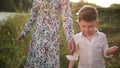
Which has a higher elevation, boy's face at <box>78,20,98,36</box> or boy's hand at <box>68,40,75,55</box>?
boy's face at <box>78,20,98,36</box>

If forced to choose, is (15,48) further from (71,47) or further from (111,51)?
(111,51)

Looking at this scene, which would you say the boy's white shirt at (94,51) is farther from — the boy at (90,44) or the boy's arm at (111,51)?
the boy's arm at (111,51)

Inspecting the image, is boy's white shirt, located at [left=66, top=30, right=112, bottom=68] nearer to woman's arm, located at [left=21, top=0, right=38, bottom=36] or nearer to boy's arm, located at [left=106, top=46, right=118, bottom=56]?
boy's arm, located at [left=106, top=46, right=118, bottom=56]

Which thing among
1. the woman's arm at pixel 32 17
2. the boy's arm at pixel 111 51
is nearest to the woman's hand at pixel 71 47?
the boy's arm at pixel 111 51

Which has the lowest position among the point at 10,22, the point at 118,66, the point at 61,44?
the point at 118,66

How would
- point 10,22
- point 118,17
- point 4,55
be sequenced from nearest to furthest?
1. point 4,55
2. point 10,22
3. point 118,17

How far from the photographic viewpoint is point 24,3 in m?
17.2

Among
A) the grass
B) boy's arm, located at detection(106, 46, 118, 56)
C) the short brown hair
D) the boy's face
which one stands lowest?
the grass

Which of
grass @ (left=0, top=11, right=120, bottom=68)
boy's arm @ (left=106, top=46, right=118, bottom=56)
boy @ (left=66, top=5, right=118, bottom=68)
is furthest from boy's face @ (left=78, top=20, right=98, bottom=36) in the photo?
grass @ (left=0, top=11, right=120, bottom=68)

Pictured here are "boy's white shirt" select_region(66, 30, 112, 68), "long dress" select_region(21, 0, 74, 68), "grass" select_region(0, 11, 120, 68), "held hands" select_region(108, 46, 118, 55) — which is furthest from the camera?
"grass" select_region(0, 11, 120, 68)

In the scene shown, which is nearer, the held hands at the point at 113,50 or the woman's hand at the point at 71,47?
the held hands at the point at 113,50

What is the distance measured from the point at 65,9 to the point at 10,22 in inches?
113

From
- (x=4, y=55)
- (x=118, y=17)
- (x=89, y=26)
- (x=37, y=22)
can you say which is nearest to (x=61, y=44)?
(x=4, y=55)

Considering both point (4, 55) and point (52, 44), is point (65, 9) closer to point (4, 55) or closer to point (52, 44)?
point (52, 44)
